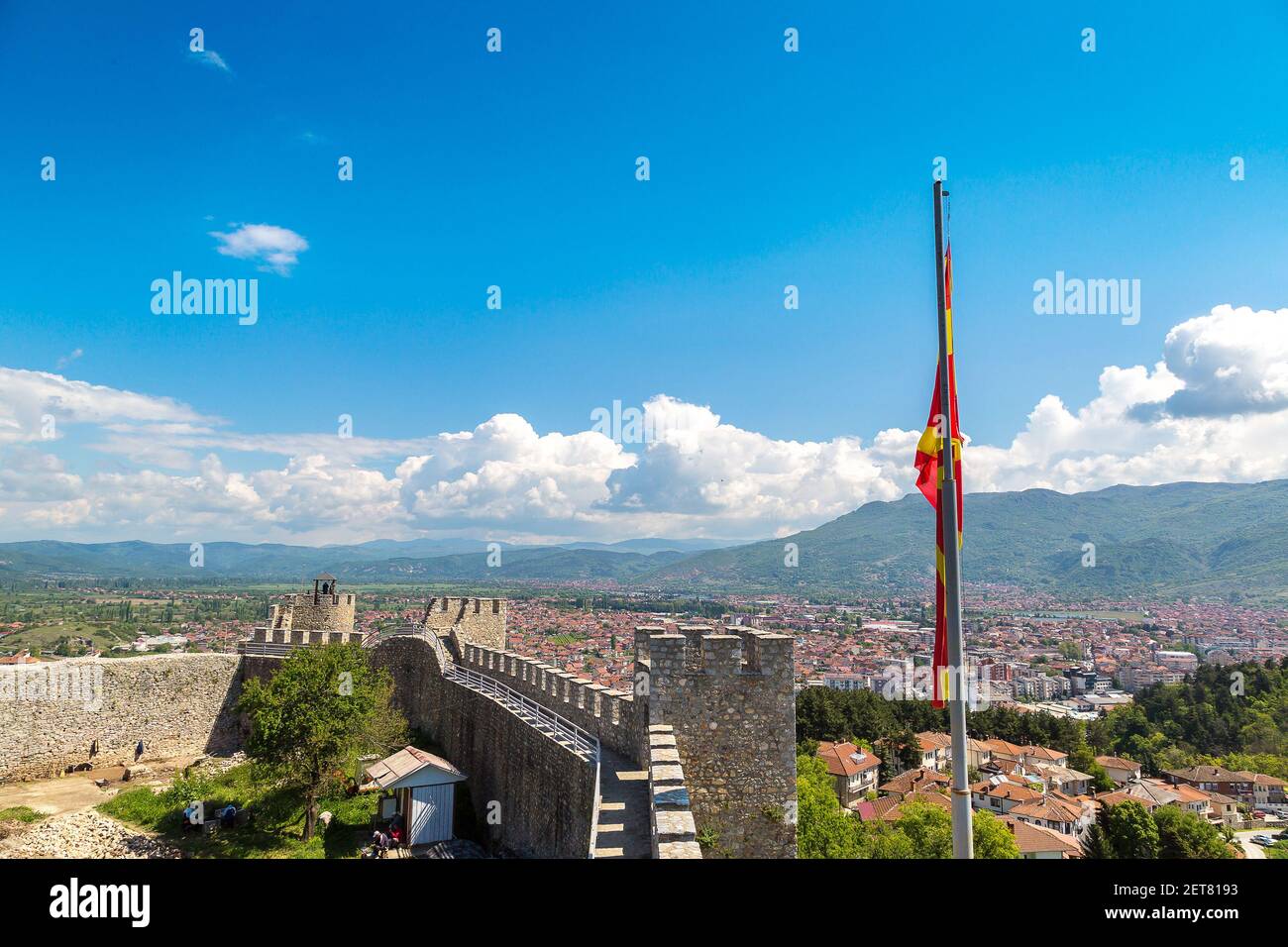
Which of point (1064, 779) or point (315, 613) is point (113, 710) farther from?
point (1064, 779)

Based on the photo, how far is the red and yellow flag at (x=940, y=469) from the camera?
5.23 meters

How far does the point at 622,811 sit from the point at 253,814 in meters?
11.8

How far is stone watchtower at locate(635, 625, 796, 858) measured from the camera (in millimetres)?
8203

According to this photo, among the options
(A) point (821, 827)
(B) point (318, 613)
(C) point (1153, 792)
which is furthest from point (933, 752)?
(B) point (318, 613)

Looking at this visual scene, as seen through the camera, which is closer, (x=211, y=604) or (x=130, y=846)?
(x=130, y=846)

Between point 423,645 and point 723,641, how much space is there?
12968mm

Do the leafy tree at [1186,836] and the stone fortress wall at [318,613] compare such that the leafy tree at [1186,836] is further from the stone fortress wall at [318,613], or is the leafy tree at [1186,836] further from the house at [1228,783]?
the stone fortress wall at [318,613]

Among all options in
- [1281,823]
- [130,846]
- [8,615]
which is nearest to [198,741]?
[130,846]

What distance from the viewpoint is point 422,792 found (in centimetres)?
1283

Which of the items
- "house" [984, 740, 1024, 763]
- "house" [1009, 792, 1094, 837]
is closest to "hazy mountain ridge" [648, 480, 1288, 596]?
"house" [984, 740, 1024, 763]

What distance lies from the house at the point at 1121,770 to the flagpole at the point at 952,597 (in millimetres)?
58914

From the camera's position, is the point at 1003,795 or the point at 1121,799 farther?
the point at 1003,795
